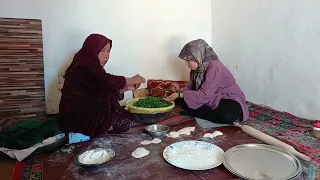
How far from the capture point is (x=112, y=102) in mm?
2053

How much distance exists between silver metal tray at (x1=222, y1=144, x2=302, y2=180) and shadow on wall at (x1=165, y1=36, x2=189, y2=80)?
6.24 ft

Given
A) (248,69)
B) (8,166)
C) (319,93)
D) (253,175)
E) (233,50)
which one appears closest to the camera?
(253,175)

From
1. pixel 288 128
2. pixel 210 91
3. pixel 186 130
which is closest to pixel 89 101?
pixel 186 130

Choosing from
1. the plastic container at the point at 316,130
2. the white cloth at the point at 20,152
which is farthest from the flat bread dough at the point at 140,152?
the plastic container at the point at 316,130

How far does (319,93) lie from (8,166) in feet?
7.73

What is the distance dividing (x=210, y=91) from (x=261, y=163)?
3.31 feet

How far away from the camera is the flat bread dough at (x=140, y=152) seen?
66.3 inches

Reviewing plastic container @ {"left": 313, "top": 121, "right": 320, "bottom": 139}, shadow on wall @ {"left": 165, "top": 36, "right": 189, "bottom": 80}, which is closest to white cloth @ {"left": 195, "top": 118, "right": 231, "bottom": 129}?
plastic container @ {"left": 313, "top": 121, "right": 320, "bottom": 139}

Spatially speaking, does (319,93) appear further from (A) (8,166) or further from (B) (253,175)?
(A) (8,166)

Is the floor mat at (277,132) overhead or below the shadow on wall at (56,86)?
below

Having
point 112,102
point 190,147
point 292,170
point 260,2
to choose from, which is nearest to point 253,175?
point 292,170

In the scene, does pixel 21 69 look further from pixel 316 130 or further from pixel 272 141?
pixel 316 130

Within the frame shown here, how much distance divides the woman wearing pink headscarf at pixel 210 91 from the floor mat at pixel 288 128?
18cm

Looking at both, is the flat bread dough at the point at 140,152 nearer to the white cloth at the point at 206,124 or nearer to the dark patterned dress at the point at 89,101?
the dark patterned dress at the point at 89,101
